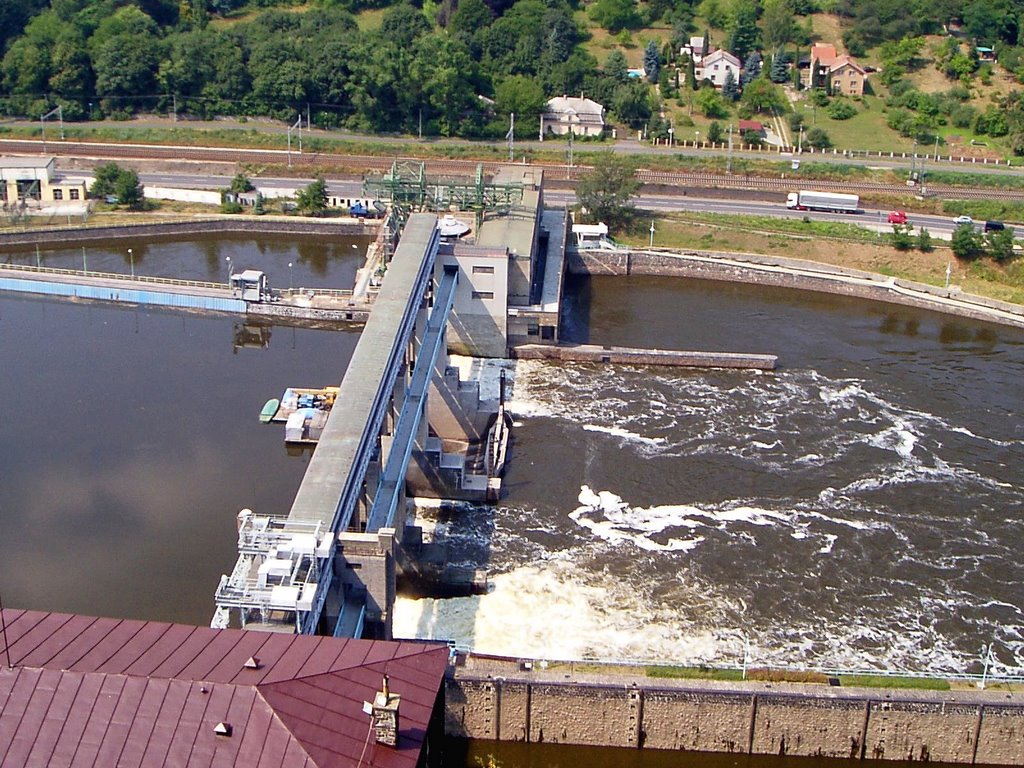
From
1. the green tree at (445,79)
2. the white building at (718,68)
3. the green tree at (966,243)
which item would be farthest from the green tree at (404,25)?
the green tree at (966,243)

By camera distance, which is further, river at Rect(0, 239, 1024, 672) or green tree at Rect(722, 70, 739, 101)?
green tree at Rect(722, 70, 739, 101)

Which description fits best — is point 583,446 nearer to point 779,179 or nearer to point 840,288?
point 840,288

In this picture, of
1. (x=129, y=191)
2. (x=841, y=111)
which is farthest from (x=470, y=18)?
(x=129, y=191)

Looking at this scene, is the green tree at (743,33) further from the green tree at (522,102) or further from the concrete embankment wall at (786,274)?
the concrete embankment wall at (786,274)

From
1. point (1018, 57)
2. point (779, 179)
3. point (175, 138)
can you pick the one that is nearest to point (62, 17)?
point (175, 138)

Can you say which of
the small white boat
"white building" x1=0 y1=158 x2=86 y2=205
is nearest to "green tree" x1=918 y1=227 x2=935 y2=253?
the small white boat

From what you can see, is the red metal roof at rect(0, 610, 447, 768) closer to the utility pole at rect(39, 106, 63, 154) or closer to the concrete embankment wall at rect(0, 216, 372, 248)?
the concrete embankment wall at rect(0, 216, 372, 248)
